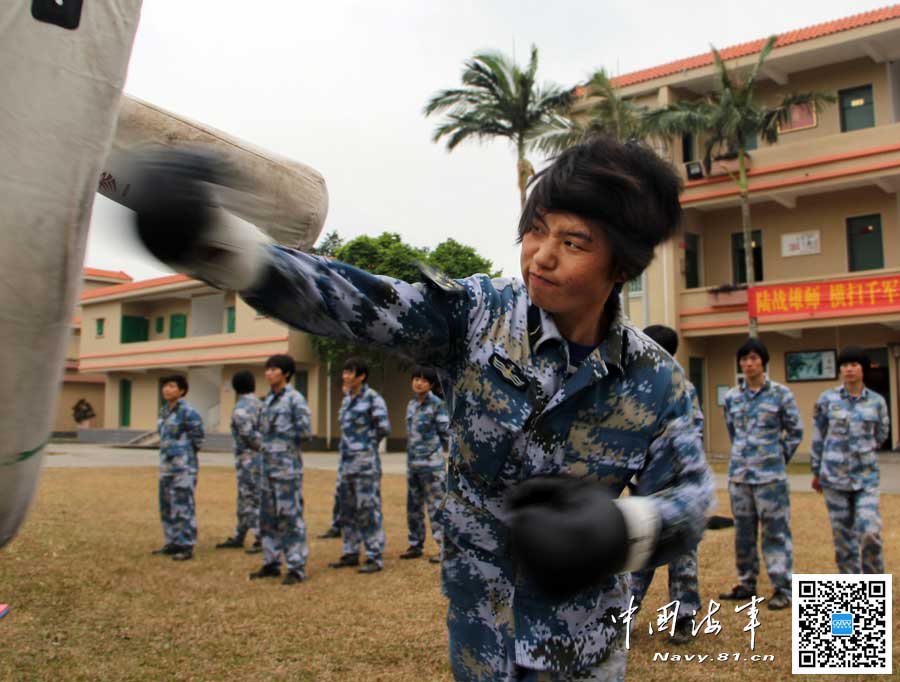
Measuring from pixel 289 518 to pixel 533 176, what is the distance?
6.12 meters

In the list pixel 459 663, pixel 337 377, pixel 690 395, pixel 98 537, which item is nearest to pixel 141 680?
pixel 459 663

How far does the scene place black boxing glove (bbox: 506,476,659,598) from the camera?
149 centimetres

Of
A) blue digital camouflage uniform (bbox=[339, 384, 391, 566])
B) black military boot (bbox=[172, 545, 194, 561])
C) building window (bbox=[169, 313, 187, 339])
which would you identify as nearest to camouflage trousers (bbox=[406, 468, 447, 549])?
blue digital camouflage uniform (bbox=[339, 384, 391, 566])

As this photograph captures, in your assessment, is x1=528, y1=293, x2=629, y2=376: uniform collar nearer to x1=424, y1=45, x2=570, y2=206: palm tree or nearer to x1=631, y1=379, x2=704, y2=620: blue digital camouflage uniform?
x1=631, y1=379, x2=704, y2=620: blue digital camouflage uniform

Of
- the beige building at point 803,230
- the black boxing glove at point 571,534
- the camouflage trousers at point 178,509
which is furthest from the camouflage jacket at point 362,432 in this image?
the beige building at point 803,230

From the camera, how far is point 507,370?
195cm

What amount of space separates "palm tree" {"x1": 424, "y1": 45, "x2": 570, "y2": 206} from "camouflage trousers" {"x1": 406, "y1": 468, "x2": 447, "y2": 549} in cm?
1157

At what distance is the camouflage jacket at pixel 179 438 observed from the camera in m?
9.23

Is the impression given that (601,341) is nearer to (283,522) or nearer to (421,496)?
(283,522)

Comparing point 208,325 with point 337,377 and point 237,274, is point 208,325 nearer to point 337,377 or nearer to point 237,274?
point 337,377

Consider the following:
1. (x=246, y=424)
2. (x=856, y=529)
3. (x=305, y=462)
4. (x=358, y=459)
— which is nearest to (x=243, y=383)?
(x=246, y=424)

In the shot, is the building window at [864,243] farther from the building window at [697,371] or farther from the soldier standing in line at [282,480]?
the soldier standing in line at [282,480]

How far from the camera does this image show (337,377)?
2958cm

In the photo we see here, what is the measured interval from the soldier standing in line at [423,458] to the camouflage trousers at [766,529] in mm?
3423
